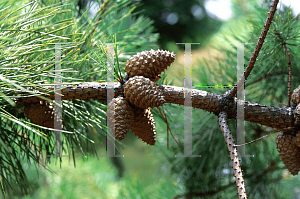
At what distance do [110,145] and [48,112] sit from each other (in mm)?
119

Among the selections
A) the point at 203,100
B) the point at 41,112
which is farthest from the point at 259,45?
the point at 41,112

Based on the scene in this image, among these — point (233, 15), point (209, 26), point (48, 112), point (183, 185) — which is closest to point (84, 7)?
point (48, 112)

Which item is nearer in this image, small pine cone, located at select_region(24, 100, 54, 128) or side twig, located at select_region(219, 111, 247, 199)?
side twig, located at select_region(219, 111, 247, 199)

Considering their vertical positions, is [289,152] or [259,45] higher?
[259,45]

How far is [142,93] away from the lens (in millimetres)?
212

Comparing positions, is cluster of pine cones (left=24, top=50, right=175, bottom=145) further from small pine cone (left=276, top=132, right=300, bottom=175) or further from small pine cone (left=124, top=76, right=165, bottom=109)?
small pine cone (left=276, top=132, right=300, bottom=175)

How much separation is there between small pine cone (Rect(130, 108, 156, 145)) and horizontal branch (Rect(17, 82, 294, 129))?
27 millimetres

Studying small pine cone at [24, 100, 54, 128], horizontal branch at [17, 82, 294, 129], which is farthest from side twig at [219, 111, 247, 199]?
small pine cone at [24, 100, 54, 128]

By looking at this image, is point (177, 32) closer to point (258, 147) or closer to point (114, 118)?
point (258, 147)

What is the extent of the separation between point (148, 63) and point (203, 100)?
70 mm

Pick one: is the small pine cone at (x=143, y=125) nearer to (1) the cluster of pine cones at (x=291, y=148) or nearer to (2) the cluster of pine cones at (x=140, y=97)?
(2) the cluster of pine cones at (x=140, y=97)

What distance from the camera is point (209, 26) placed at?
1.06 metres

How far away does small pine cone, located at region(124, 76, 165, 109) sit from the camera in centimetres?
21

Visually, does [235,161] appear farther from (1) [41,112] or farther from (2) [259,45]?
(1) [41,112]
